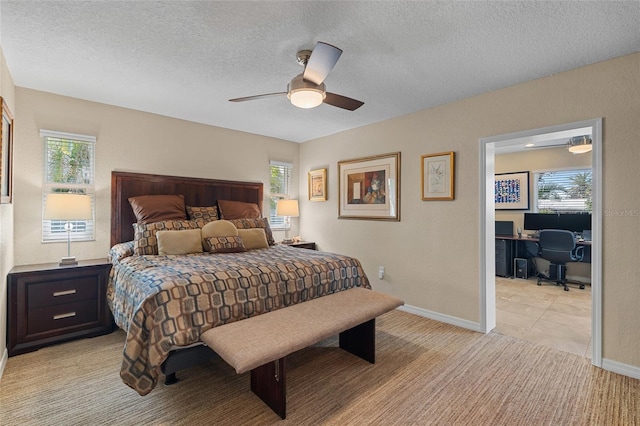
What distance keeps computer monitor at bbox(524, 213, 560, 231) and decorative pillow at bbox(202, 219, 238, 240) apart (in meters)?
5.35

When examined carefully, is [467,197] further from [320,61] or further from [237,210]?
[237,210]

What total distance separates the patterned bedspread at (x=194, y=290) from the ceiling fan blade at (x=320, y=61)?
5.07 feet

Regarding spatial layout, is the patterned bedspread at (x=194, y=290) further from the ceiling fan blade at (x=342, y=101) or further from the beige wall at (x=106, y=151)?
the ceiling fan blade at (x=342, y=101)

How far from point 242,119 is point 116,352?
298cm

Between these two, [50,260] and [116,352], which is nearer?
[116,352]

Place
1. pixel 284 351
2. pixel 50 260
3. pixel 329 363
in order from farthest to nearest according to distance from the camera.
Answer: pixel 50 260 < pixel 329 363 < pixel 284 351

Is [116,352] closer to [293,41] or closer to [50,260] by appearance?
[50,260]

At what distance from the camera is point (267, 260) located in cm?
281

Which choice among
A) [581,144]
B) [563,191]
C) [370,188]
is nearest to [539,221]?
[563,191]

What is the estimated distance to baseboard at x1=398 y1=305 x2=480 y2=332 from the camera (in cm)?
325

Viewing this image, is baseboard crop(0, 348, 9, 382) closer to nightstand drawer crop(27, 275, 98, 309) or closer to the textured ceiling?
nightstand drawer crop(27, 275, 98, 309)

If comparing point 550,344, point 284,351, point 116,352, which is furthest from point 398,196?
point 116,352

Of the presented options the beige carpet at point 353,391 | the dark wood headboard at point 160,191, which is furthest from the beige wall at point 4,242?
the dark wood headboard at point 160,191

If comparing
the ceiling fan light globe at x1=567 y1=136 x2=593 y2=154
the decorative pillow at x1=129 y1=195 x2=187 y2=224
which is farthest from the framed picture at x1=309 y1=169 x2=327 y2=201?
the ceiling fan light globe at x1=567 y1=136 x2=593 y2=154
